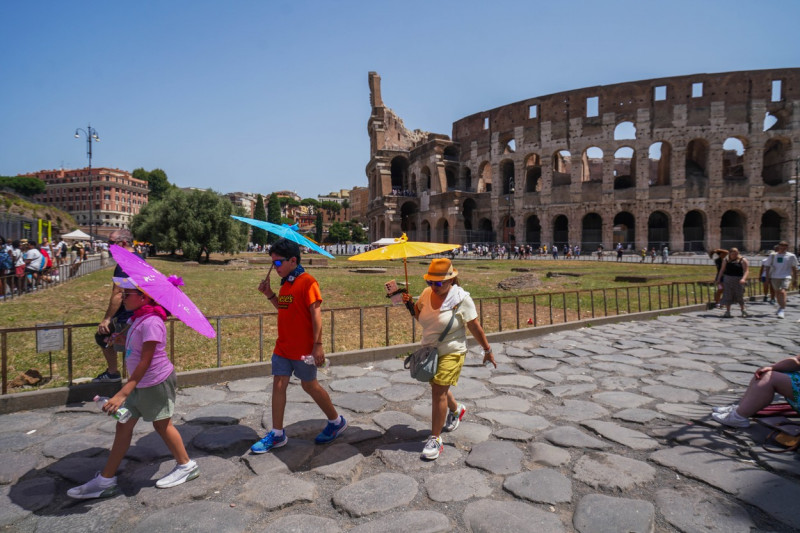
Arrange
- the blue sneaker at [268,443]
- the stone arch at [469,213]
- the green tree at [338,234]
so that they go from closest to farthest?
the blue sneaker at [268,443] → the stone arch at [469,213] → the green tree at [338,234]

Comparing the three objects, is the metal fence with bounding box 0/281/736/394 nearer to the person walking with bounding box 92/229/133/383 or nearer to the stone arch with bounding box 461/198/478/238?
the person walking with bounding box 92/229/133/383

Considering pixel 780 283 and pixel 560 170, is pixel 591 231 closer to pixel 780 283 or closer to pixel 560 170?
pixel 560 170

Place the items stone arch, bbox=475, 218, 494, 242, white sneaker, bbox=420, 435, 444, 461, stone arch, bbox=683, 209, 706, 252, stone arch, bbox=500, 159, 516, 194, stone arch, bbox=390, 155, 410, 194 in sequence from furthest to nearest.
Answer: stone arch, bbox=390, 155, 410, 194
stone arch, bbox=500, 159, 516, 194
stone arch, bbox=475, 218, 494, 242
stone arch, bbox=683, 209, 706, 252
white sneaker, bbox=420, 435, 444, 461

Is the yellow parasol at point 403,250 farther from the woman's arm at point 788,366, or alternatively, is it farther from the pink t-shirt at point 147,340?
the woman's arm at point 788,366

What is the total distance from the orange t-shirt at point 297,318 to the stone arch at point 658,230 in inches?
1539

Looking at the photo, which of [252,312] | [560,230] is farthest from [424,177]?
[252,312]

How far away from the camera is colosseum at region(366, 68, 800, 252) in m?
33.6

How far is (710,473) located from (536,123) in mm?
41385

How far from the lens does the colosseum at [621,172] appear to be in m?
33.6

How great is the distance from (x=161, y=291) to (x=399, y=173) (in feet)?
167

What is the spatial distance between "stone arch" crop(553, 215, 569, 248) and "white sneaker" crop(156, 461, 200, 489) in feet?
133

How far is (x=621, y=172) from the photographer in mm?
47375

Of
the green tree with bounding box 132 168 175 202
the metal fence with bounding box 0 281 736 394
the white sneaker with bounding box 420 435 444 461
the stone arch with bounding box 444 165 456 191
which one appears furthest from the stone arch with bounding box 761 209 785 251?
the green tree with bounding box 132 168 175 202

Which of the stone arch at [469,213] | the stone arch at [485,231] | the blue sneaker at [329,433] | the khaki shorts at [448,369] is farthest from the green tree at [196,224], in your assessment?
the khaki shorts at [448,369]
